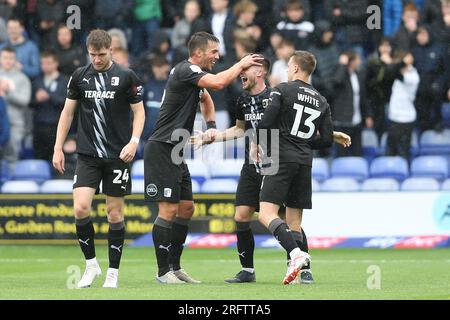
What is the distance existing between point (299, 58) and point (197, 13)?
807cm

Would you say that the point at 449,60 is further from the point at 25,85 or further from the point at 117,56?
the point at 25,85

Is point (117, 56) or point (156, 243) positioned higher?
point (117, 56)

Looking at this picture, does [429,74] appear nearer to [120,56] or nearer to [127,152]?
[120,56]

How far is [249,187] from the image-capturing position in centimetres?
1164

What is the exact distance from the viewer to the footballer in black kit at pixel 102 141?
10773mm

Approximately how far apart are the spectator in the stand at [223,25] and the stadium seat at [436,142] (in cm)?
349

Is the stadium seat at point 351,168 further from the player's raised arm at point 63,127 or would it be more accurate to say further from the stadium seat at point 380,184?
the player's raised arm at point 63,127

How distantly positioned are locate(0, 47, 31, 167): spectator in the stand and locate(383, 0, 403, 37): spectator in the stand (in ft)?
19.7

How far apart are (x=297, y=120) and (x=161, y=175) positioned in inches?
55.5

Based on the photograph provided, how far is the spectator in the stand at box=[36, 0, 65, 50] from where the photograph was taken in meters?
19.6

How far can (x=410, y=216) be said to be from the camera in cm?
1673

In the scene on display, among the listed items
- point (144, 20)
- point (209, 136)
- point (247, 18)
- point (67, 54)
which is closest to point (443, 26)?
point (247, 18)

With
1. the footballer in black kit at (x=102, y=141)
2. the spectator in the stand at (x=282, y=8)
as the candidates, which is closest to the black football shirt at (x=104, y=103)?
the footballer in black kit at (x=102, y=141)
